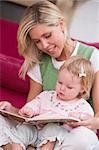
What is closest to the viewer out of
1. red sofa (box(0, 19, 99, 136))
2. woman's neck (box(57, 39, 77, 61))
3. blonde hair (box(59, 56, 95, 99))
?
blonde hair (box(59, 56, 95, 99))

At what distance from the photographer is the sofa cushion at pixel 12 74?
2.24 metres

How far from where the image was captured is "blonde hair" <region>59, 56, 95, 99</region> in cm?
144

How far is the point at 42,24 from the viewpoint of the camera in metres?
1.51

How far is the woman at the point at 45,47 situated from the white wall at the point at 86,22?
132 cm

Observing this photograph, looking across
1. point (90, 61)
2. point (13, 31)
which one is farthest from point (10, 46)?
point (90, 61)

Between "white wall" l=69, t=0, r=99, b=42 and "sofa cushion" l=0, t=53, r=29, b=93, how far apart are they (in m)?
0.84

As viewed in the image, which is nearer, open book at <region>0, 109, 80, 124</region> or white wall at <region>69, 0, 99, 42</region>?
open book at <region>0, 109, 80, 124</region>

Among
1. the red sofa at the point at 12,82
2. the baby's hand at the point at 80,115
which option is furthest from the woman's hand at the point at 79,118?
the red sofa at the point at 12,82

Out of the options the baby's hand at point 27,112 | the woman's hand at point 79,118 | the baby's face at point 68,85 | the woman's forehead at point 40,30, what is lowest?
the baby's hand at point 27,112

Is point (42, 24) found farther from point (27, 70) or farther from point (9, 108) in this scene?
point (9, 108)

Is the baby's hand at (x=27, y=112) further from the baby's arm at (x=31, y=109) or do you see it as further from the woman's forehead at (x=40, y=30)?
the woman's forehead at (x=40, y=30)

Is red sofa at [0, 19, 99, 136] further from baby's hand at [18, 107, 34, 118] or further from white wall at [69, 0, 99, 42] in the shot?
white wall at [69, 0, 99, 42]

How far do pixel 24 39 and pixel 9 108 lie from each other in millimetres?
276

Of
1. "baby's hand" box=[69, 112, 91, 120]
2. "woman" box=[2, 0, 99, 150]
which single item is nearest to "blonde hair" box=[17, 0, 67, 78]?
"woman" box=[2, 0, 99, 150]
